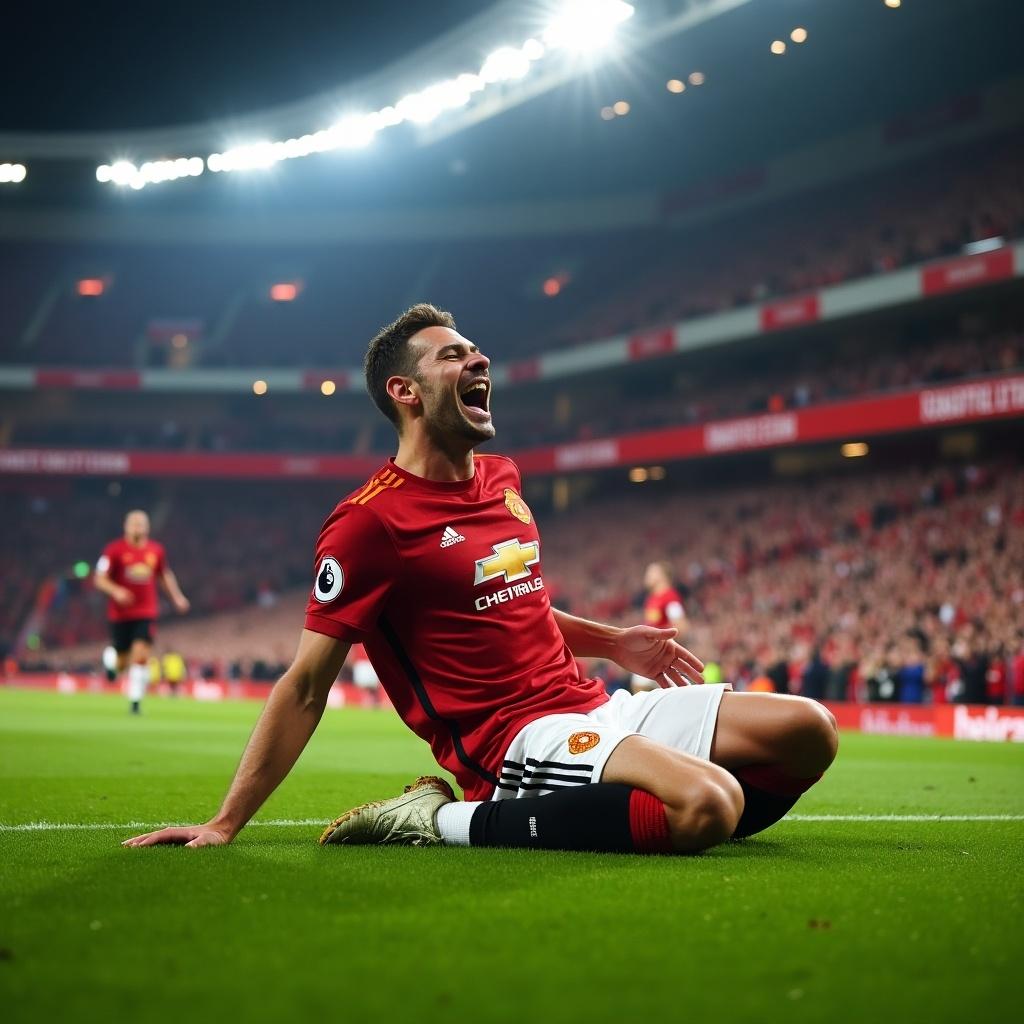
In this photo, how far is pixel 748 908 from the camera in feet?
10.9

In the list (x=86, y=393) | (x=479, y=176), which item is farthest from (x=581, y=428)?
(x=86, y=393)

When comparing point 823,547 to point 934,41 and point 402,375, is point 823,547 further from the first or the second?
point 402,375

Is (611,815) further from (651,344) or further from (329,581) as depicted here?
(651,344)

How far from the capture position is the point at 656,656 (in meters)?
5.38

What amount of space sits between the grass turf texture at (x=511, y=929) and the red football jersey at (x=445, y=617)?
47 centimetres

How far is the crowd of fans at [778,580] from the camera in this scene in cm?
2338

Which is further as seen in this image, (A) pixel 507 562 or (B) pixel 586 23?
(B) pixel 586 23

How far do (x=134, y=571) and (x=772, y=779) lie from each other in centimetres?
1333

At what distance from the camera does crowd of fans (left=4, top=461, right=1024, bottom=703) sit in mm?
23375

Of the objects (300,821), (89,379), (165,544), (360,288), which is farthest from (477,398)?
(360,288)

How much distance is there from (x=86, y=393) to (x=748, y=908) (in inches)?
2008

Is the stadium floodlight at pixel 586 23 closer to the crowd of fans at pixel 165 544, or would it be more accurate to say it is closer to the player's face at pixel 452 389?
the crowd of fans at pixel 165 544

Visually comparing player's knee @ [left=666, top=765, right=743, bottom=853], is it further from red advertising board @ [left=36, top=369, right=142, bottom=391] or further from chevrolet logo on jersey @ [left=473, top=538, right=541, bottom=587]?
red advertising board @ [left=36, top=369, right=142, bottom=391]

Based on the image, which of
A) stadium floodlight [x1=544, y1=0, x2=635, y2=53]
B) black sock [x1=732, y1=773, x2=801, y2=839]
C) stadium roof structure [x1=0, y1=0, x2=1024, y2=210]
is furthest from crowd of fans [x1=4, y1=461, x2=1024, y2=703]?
black sock [x1=732, y1=773, x2=801, y2=839]
